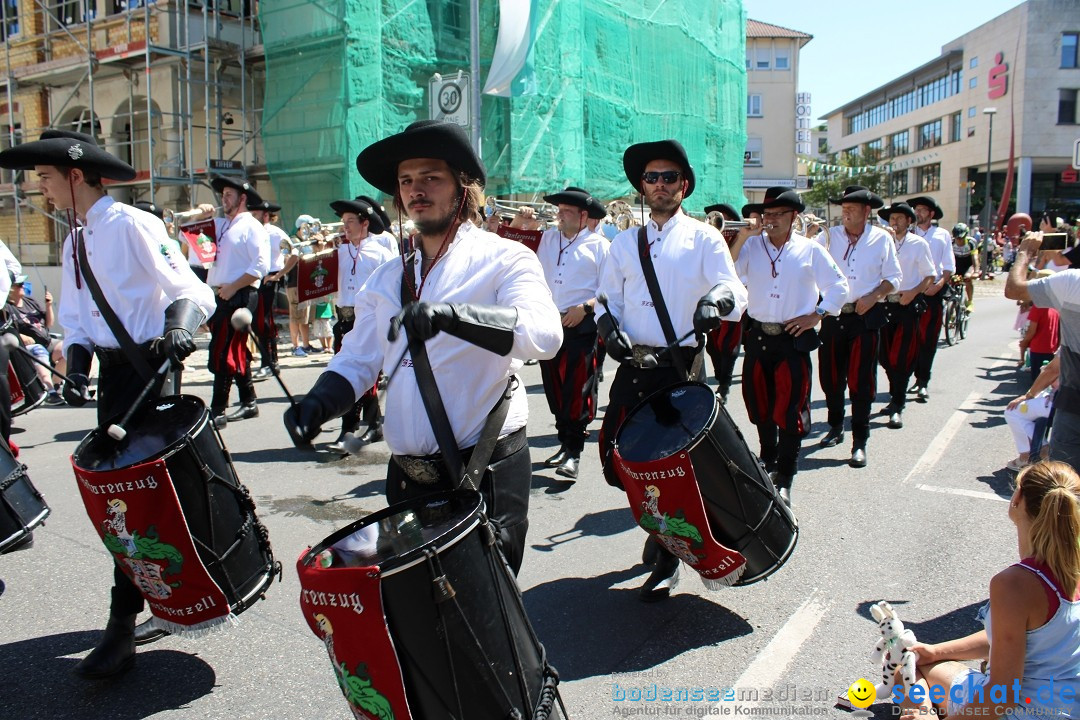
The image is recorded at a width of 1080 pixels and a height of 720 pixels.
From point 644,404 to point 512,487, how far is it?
4.16 feet

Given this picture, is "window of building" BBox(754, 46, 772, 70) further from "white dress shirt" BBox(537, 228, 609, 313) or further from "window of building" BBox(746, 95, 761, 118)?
"white dress shirt" BBox(537, 228, 609, 313)

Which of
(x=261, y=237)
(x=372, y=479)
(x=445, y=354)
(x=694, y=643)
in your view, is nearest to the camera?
(x=445, y=354)

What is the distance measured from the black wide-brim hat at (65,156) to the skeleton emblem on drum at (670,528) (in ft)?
9.08

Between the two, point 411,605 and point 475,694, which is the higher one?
point 411,605

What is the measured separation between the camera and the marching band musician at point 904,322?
824cm

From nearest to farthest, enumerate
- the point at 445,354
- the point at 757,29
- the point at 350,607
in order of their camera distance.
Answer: the point at 350,607 < the point at 445,354 < the point at 757,29

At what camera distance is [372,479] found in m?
6.41

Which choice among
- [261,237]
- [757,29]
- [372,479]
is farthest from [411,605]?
[757,29]

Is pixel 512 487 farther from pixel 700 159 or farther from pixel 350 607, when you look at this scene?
pixel 700 159

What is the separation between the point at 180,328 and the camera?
3.60m

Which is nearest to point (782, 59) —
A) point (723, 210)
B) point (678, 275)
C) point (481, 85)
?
point (481, 85)

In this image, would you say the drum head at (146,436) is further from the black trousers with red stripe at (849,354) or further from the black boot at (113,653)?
the black trousers with red stripe at (849,354)

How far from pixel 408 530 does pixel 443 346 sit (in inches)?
23.1

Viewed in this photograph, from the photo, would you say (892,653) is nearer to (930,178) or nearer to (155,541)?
(155,541)
